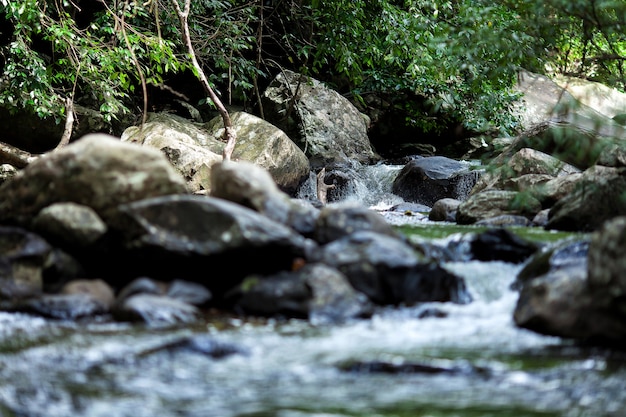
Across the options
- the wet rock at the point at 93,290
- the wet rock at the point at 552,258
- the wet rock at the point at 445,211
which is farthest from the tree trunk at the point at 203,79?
the wet rock at the point at 552,258

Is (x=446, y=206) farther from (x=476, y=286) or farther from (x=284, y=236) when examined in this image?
(x=284, y=236)

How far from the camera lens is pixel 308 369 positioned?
336 cm

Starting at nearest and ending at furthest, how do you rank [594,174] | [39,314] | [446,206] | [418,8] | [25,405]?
[25,405] → [39,314] → [594,174] → [446,206] → [418,8]

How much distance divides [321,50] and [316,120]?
6.69ft

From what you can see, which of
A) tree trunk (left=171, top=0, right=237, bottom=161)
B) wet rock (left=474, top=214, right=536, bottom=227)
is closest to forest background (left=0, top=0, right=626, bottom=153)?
tree trunk (left=171, top=0, right=237, bottom=161)

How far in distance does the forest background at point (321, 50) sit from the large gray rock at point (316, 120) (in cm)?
77

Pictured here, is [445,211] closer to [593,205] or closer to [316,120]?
[593,205]

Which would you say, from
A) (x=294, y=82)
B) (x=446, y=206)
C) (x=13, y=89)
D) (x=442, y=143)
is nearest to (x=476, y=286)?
(x=446, y=206)

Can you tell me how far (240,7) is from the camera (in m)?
13.3

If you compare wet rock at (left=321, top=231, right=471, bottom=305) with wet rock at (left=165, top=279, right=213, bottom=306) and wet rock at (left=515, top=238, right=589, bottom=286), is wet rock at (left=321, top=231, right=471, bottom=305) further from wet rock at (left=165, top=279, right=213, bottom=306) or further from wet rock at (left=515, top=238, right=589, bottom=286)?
wet rock at (left=165, top=279, right=213, bottom=306)

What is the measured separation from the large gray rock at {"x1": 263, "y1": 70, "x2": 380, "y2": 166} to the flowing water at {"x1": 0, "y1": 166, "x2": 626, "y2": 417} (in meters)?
10.1

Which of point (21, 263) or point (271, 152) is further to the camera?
point (271, 152)

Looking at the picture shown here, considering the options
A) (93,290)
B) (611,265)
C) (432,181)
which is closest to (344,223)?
(93,290)

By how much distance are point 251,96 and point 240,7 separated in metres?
2.69
